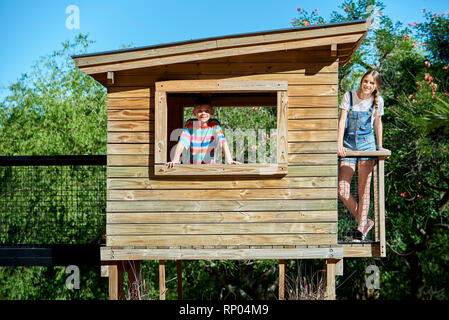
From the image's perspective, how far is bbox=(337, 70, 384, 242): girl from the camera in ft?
21.1

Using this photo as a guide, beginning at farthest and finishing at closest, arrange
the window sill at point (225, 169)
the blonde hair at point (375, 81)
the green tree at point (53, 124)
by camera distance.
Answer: the green tree at point (53, 124) < the blonde hair at point (375, 81) < the window sill at point (225, 169)

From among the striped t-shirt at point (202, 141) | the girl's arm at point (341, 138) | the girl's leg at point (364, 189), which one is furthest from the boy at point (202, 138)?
the girl's leg at point (364, 189)

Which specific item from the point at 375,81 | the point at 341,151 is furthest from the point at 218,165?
the point at 375,81

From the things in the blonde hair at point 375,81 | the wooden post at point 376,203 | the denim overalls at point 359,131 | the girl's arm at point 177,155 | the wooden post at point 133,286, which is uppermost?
the blonde hair at point 375,81

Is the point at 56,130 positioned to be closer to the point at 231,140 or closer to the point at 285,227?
the point at 231,140

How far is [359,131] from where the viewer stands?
6473 millimetres

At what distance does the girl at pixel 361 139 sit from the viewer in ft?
21.1

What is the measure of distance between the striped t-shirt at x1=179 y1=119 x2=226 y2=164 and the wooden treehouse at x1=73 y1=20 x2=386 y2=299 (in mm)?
329

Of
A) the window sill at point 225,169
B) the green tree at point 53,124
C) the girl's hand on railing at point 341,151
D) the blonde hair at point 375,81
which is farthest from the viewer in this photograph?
the green tree at point 53,124

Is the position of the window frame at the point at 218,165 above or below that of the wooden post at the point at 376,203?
above

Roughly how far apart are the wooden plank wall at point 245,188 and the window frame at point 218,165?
9 centimetres

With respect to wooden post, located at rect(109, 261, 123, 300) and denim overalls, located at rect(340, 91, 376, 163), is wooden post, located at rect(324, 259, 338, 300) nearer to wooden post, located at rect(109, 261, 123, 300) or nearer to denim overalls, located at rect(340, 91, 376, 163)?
denim overalls, located at rect(340, 91, 376, 163)

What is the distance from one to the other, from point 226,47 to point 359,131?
1.82m

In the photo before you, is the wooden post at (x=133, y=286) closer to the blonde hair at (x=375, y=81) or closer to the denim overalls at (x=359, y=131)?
the denim overalls at (x=359, y=131)
